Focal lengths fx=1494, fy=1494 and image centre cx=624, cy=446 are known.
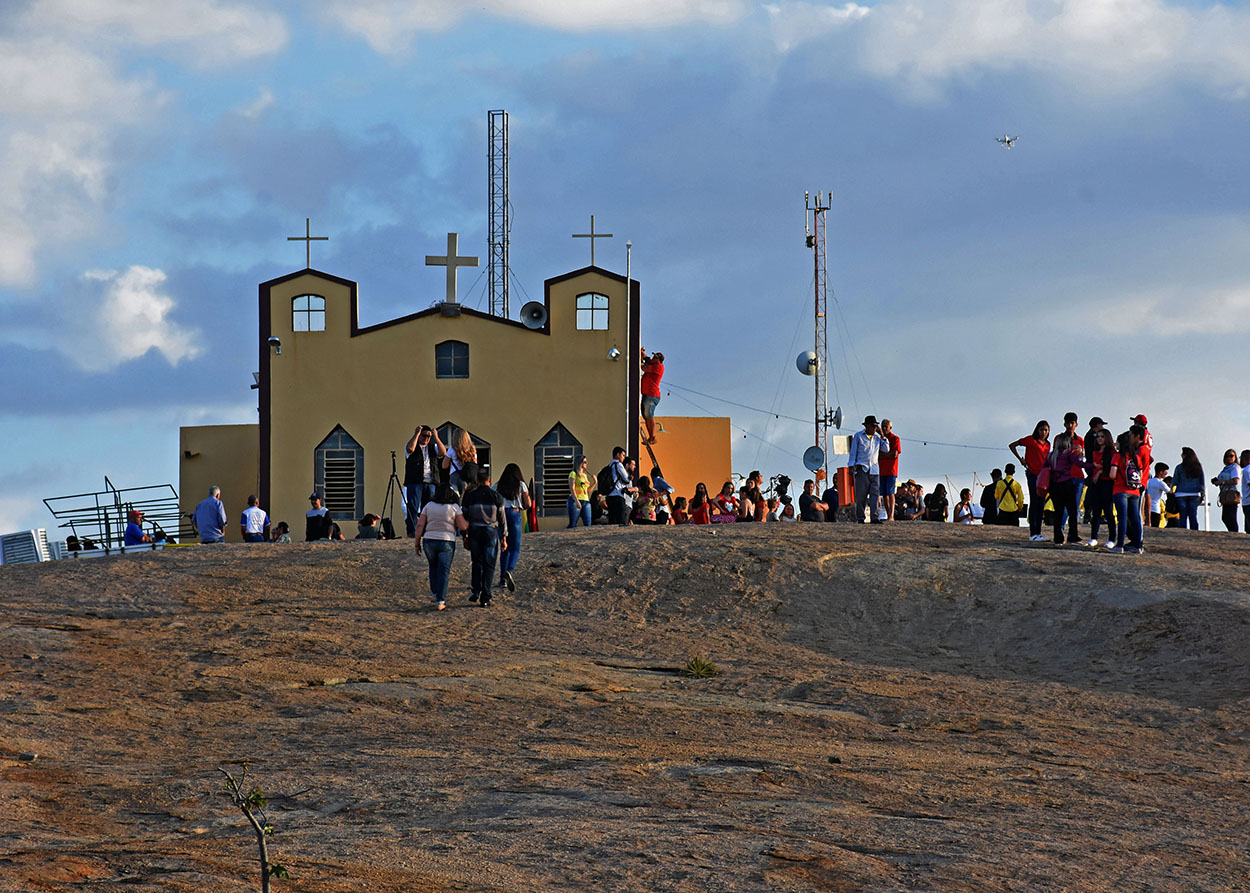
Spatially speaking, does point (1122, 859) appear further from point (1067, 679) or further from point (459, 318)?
point (459, 318)

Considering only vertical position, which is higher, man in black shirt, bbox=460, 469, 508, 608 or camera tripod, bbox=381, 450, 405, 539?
camera tripod, bbox=381, 450, 405, 539

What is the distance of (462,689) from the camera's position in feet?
40.4

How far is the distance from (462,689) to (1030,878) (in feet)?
20.9

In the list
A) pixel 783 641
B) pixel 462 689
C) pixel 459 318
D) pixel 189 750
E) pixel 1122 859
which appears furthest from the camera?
pixel 459 318

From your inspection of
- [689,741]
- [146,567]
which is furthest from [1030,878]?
[146,567]

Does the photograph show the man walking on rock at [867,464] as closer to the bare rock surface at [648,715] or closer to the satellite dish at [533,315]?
the bare rock surface at [648,715]

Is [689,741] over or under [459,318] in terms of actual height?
under

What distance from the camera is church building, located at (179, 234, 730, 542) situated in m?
31.7

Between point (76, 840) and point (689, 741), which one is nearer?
point (76, 840)

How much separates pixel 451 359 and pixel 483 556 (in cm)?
1658

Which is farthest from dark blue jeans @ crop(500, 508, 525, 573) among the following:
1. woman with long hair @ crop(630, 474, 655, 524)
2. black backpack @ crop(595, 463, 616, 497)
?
woman with long hair @ crop(630, 474, 655, 524)

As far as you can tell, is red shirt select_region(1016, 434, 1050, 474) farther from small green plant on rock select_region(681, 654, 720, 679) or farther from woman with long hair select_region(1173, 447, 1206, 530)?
small green plant on rock select_region(681, 654, 720, 679)

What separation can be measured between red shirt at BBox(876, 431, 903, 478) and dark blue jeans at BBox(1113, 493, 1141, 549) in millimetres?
4369

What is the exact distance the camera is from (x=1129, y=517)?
61.0ft
